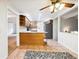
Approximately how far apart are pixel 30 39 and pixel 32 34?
0.41 metres

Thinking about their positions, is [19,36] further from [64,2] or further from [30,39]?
[64,2]

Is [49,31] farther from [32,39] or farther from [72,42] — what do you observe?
[72,42]

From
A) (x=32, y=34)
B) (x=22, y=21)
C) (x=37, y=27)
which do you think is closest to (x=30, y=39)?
(x=32, y=34)

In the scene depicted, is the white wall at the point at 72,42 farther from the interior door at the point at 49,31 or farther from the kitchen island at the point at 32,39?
the interior door at the point at 49,31

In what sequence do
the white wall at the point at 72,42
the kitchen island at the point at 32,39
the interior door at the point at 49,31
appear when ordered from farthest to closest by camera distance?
the interior door at the point at 49,31, the kitchen island at the point at 32,39, the white wall at the point at 72,42

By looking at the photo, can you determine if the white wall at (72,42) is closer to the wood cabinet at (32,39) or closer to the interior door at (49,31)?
the wood cabinet at (32,39)

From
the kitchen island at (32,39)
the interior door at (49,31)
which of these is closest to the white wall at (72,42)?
the kitchen island at (32,39)

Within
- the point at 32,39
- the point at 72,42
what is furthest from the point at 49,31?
the point at 72,42

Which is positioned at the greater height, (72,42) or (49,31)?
(49,31)

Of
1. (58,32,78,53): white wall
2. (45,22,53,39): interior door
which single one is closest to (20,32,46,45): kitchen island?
(58,32,78,53): white wall

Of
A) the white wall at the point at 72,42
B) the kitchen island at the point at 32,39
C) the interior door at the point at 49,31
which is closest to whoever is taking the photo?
the white wall at the point at 72,42

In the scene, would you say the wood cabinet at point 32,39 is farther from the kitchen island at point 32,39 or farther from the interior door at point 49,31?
the interior door at point 49,31

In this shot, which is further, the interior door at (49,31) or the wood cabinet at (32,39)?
the interior door at (49,31)

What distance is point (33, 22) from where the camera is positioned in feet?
61.9
